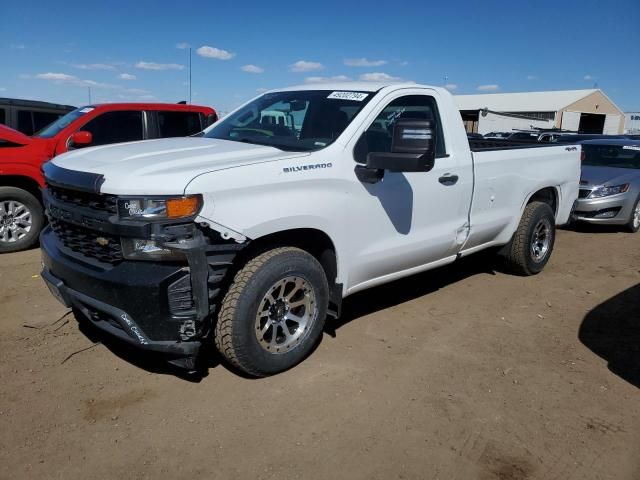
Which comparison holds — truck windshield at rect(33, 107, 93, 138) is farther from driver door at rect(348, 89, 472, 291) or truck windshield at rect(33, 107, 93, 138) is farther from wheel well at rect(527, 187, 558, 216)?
wheel well at rect(527, 187, 558, 216)

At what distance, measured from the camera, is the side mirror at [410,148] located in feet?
11.4

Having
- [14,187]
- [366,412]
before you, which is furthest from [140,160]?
[14,187]

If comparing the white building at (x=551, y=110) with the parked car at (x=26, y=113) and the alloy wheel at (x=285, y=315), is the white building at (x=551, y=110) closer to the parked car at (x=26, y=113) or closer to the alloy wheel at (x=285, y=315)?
the parked car at (x=26, y=113)

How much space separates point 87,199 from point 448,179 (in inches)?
108

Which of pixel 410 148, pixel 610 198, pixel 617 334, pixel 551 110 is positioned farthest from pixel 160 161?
pixel 551 110

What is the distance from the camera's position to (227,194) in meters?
3.04

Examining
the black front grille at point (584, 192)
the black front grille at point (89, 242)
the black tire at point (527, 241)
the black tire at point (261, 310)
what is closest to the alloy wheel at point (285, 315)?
the black tire at point (261, 310)

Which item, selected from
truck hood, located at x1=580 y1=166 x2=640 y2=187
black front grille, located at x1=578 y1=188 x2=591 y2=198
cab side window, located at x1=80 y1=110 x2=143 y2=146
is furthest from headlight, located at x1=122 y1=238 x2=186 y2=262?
truck hood, located at x1=580 y1=166 x2=640 y2=187

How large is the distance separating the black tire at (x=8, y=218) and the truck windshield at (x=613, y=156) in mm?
9273

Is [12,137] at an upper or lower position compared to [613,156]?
→ upper

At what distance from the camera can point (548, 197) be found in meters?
6.22

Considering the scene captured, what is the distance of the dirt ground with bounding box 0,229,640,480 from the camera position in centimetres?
275

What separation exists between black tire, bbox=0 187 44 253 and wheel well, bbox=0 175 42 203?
0.42 feet

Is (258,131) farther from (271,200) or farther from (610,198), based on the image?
(610,198)
